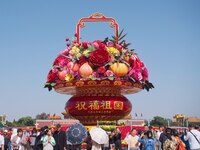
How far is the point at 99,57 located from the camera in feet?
45.2

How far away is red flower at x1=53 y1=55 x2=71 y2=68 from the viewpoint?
1495 centimetres

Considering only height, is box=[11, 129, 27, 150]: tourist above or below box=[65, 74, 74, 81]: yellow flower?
below

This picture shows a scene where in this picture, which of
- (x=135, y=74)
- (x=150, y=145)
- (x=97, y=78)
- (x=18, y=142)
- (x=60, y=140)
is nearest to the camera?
(x=150, y=145)

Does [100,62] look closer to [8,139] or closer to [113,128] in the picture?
[113,128]

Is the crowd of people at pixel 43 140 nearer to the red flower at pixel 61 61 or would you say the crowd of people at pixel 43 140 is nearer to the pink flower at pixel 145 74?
the red flower at pixel 61 61

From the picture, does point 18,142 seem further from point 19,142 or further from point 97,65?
point 97,65

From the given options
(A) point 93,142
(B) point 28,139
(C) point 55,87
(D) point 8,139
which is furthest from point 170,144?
(D) point 8,139

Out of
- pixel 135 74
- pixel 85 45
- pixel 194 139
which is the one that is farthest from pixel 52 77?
pixel 194 139

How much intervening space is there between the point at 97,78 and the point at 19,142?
4273 millimetres

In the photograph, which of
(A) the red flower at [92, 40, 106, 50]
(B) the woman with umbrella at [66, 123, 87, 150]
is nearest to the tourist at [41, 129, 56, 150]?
(B) the woman with umbrella at [66, 123, 87, 150]

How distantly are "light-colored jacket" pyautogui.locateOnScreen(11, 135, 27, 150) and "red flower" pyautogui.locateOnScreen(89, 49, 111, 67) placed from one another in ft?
14.8

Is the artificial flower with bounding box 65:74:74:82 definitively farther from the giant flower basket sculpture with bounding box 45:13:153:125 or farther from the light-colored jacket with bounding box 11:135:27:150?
the light-colored jacket with bounding box 11:135:27:150

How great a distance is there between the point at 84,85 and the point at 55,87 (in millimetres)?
1919

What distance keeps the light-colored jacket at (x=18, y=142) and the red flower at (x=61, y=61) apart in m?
4.72
